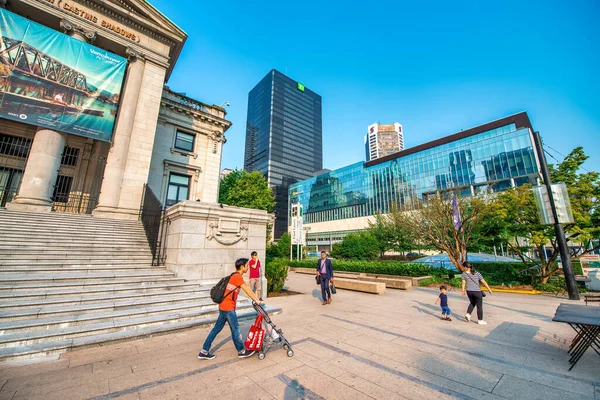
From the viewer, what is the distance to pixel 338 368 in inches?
160

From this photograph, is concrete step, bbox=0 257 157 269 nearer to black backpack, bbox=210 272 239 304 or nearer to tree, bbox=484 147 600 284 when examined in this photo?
black backpack, bbox=210 272 239 304

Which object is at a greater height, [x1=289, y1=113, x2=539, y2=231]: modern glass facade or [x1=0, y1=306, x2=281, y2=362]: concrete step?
[x1=289, y1=113, x2=539, y2=231]: modern glass facade

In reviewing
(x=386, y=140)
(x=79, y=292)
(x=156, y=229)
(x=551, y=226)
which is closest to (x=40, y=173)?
(x=156, y=229)

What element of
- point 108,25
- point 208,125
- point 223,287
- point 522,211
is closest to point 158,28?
point 108,25

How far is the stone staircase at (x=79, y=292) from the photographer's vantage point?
4.81 meters

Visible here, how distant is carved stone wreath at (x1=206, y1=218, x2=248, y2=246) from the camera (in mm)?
9245

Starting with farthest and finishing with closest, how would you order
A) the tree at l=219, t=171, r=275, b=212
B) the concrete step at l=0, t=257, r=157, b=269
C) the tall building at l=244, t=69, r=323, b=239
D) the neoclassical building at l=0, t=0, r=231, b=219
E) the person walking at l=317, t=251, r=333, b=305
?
the tall building at l=244, t=69, r=323, b=239 → the tree at l=219, t=171, r=275, b=212 → the neoclassical building at l=0, t=0, r=231, b=219 → the person walking at l=317, t=251, r=333, b=305 → the concrete step at l=0, t=257, r=157, b=269

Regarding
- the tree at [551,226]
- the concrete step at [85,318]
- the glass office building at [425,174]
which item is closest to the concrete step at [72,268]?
the concrete step at [85,318]

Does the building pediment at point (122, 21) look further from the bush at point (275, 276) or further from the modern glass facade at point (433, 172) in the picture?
the modern glass facade at point (433, 172)

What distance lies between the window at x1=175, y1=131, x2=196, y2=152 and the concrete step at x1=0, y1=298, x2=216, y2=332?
55.0ft

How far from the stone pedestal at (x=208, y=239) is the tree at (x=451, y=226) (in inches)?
541

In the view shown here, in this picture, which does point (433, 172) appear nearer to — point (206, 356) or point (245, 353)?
point (245, 353)

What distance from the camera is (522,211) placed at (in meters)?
14.3

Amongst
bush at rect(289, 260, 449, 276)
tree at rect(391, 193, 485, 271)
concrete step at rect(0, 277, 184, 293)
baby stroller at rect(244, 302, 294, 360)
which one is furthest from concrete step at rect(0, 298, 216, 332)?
tree at rect(391, 193, 485, 271)
